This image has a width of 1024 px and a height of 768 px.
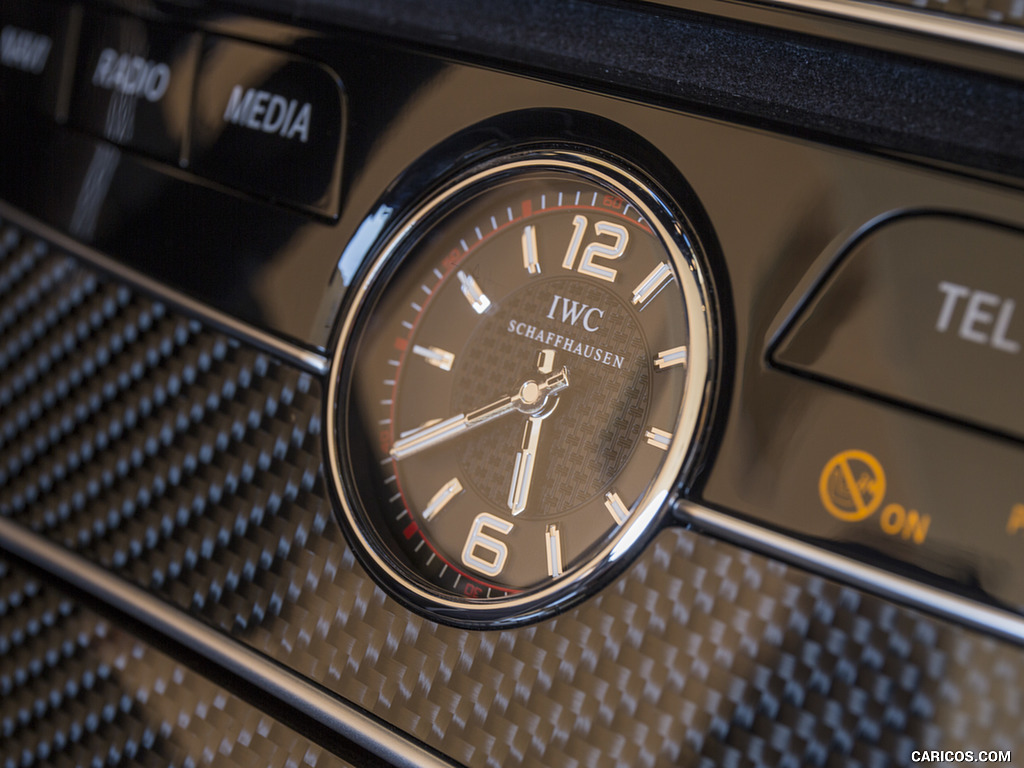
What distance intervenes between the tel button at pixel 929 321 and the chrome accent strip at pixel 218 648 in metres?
0.45

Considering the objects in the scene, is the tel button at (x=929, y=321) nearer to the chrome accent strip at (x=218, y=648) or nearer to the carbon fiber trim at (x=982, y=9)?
the carbon fiber trim at (x=982, y=9)

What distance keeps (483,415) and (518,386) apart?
4 cm

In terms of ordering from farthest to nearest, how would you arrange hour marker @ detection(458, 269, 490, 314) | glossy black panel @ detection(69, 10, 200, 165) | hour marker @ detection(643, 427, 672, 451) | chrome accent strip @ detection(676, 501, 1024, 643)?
glossy black panel @ detection(69, 10, 200, 165) < hour marker @ detection(458, 269, 490, 314) < hour marker @ detection(643, 427, 672, 451) < chrome accent strip @ detection(676, 501, 1024, 643)

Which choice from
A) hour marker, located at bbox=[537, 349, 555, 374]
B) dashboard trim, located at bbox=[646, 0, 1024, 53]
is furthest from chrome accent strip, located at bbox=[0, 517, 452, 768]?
dashboard trim, located at bbox=[646, 0, 1024, 53]

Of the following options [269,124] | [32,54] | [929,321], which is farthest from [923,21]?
[32,54]

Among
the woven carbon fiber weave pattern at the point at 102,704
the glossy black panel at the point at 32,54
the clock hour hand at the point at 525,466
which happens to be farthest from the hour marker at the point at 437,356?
the glossy black panel at the point at 32,54

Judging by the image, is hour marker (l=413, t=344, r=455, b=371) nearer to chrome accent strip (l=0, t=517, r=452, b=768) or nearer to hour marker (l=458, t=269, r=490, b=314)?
hour marker (l=458, t=269, r=490, b=314)

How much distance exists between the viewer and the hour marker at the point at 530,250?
0.74 m

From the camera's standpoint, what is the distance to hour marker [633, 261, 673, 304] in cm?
68

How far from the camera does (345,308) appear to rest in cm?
79

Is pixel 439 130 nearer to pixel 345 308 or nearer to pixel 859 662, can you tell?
pixel 345 308

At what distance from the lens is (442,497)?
750mm

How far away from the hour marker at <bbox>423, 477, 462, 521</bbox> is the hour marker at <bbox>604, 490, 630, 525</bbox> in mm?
139

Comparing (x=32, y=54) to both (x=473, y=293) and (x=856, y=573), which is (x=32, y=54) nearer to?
(x=473, y=293)
